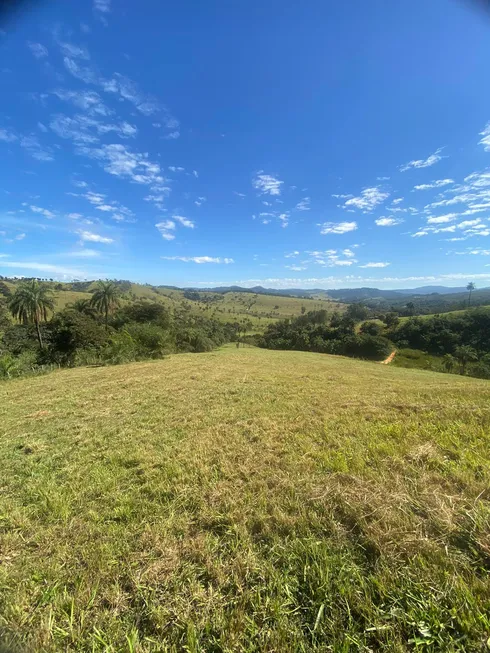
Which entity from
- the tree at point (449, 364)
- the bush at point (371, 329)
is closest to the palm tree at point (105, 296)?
the tree at point (449, 364)

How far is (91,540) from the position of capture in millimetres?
2900

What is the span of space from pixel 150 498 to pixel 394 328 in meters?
86.7

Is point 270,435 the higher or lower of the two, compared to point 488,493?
lower

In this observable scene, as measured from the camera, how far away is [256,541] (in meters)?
2.77

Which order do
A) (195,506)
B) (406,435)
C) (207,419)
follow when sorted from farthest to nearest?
(207,419)
(406,435)
(195,506)

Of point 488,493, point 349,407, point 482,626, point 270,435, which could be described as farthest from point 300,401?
point 482,626

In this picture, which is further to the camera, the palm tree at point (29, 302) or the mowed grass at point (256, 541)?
the palm tree at point (29, 302)

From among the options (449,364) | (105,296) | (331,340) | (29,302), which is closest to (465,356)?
(449,364)

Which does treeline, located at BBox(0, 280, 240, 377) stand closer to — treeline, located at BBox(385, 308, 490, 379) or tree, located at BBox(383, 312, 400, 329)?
treeline, located at BBox(385, 308, 490, 379)

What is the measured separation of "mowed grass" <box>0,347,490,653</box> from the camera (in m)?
1.90

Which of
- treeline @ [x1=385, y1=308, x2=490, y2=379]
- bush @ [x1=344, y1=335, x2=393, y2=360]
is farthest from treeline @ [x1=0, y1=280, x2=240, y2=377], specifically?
treeline @ [x1=385, y1=308, x2=490, y2=379]

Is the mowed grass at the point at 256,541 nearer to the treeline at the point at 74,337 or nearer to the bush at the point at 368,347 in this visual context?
the treeline at the point at 74,337

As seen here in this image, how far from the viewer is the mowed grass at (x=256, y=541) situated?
1.90m

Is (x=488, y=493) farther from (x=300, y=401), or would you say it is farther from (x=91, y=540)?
(x=300, y=401)
